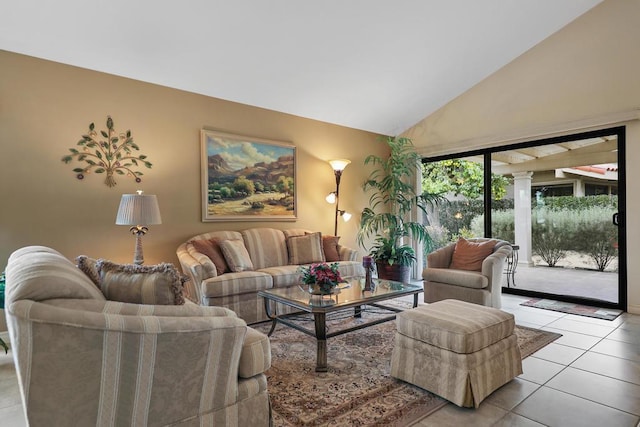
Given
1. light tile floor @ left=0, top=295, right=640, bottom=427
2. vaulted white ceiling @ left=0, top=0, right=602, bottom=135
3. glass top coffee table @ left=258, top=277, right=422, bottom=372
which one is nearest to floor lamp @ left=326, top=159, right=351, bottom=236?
vaulted white ceiling @ left=0, top=0, right=602, bottom=135

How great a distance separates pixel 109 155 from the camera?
12.0 feet

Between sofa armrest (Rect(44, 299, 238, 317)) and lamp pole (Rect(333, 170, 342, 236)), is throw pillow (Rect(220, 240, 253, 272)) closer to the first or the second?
lamp pole (Rect(333, 170, 342, 236))

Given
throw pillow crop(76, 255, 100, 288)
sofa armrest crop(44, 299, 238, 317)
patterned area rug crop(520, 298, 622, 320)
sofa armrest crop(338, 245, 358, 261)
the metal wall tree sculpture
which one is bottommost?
patterned area rug crop(520, 298, 622, 320)

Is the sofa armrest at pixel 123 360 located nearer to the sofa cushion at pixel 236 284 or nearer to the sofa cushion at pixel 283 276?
the sofa cushion at pixel 236 284

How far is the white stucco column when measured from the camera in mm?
4875

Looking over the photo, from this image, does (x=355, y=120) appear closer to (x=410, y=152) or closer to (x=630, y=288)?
(x=410, y=152)

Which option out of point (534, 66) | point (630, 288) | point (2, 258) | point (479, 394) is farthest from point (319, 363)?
point (534, 66)

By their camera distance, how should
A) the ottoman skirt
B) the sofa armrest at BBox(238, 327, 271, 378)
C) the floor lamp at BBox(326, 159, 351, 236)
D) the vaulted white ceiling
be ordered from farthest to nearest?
the floor lamp at BBox(326, 159, 351, 236) → the vaulted white ceiling → the ottoman skirt → the sofa armrest at BBox(238, 327, 271, 378)

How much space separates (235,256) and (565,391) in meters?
2.95

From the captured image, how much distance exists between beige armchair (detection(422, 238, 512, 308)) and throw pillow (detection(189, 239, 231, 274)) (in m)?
2.32

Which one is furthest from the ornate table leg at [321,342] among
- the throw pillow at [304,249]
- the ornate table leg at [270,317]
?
the throw pillow at [304,249]

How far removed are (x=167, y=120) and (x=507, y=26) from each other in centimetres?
402

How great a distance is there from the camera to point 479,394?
207 centimetres

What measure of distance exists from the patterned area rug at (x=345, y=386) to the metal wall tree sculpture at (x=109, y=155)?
233 centimetres
